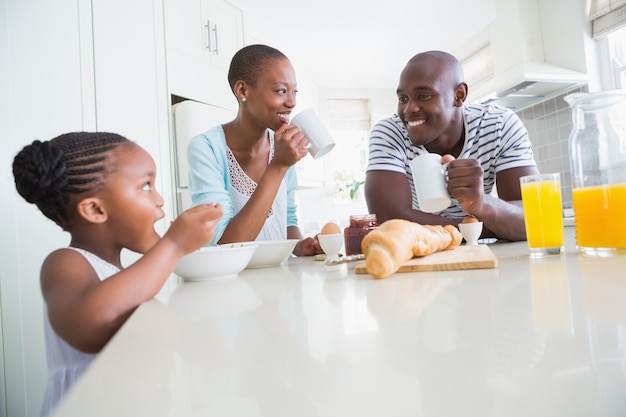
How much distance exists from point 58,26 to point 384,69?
4208 mm

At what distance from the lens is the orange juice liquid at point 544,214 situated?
767 millimetres

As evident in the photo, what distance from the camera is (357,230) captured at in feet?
3.35

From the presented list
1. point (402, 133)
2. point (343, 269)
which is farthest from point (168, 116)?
point (343, 269)

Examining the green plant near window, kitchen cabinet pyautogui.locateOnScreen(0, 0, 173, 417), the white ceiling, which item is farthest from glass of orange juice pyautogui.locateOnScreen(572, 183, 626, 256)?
the green plant near window

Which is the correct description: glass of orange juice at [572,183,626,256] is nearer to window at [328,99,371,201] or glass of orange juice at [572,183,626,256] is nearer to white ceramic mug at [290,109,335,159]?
white ceramic mug at [290,109,335,159]

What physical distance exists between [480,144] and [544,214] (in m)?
0.83

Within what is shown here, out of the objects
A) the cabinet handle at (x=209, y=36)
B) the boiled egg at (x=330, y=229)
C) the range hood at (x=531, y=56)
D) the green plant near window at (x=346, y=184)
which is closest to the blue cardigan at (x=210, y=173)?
the boiled egg at (x=330, y=229)

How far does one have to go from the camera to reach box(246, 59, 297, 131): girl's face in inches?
57.9

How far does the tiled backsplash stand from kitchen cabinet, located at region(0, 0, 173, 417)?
123 inches

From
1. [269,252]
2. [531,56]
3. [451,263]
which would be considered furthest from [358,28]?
[451,263]

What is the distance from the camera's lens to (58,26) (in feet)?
6.44

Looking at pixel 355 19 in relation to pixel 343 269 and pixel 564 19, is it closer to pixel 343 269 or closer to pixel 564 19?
pixel 564 19

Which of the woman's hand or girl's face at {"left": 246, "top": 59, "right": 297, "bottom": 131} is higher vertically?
girl's face at {"left": 246, "top": 59, "right": 297, "bottom": 131}

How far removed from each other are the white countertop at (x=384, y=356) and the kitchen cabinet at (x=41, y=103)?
151 cm
